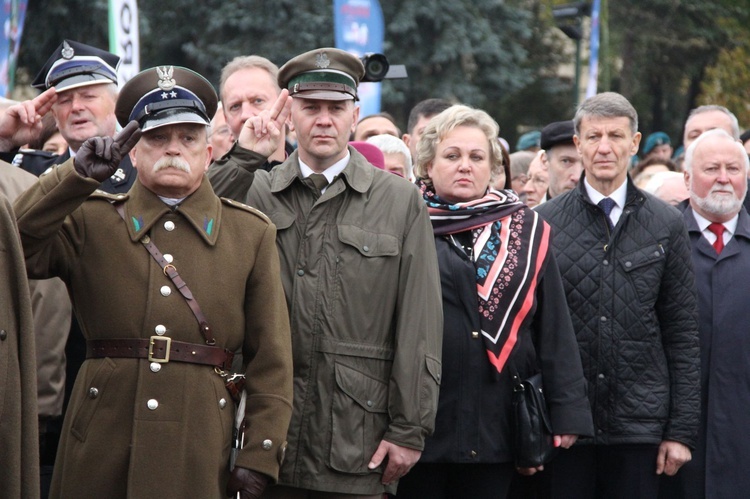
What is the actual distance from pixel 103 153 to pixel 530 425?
7.78ft

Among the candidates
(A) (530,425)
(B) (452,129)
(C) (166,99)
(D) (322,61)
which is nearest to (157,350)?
(C) (166,99)

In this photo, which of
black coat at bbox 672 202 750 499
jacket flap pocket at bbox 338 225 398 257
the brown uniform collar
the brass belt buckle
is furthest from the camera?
black coat at bbox 672 202 750 499

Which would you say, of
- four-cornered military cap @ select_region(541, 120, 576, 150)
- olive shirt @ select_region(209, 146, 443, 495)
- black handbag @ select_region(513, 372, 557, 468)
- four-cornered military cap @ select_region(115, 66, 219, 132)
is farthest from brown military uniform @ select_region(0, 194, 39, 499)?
four-cornered military cap @ select_region(541, 120, 576, 150)

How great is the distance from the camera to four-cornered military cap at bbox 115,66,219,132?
4719 mm

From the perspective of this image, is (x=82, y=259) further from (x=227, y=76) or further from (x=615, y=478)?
(x=615, y=478)

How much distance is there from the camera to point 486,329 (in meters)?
5.71

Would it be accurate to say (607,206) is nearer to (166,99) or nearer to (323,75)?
(323,75)

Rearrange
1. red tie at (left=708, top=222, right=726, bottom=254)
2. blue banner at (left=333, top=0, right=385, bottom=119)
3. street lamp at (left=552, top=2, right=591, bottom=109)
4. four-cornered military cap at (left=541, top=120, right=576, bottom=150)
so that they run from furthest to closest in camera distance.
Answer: street lamp at (left=552, top=2, right=591, bottom=109) → blue banner at (left=333, top=0, right=385, bottom=119) → four-cornered military cap at (left=541, top=120, right=576, bottom=150) → red tie at (left=708, top=222, right=726, bottom=254)

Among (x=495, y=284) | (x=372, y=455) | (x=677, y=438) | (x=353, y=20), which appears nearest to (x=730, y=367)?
(x=677, y=438)

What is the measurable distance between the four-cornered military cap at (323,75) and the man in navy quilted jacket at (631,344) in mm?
1614

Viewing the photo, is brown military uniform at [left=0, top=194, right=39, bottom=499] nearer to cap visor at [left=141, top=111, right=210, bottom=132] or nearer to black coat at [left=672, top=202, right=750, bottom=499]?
cap visor at [left=141, top=111, right=210, bottom=132]

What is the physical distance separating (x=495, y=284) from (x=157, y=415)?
190cm

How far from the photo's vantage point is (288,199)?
5328 millimetres

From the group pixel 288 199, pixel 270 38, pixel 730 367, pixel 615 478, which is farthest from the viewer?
pixel 270 38
